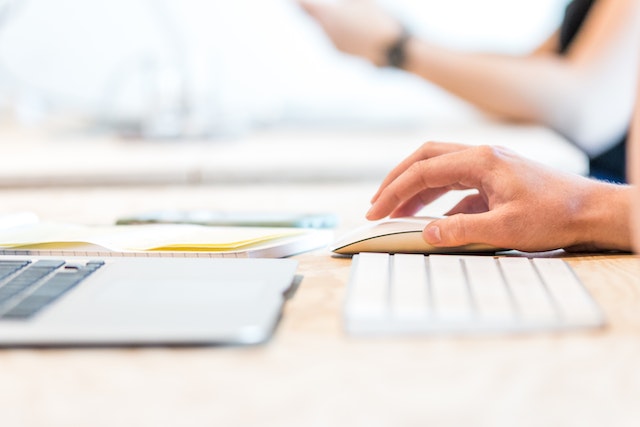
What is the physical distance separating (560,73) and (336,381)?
1566 millimetres

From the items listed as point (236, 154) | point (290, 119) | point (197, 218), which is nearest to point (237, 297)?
point (197, 218)

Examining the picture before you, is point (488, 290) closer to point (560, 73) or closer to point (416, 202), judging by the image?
point (416, 202)

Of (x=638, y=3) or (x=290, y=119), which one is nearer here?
(x=638, y=3)

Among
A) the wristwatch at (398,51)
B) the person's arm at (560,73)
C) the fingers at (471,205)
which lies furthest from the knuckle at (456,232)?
the wristwatch at (398,51)

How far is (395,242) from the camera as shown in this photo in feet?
2.67

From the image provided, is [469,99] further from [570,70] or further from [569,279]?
[569,279]

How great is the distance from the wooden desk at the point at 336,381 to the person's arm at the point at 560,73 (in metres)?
1.33

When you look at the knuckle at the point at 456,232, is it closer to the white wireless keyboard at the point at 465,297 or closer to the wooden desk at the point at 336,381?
the white wireless keyboard at the point at 465,297

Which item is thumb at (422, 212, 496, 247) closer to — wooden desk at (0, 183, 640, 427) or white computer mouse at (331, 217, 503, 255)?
white computer mouse at (331, 217, 503, 255)

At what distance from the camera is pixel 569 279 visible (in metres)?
0.68

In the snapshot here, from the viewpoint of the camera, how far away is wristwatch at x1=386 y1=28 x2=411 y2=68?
2.11 metres

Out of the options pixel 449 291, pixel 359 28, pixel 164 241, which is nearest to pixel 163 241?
pixel 164 241

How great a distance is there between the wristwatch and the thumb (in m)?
1.36

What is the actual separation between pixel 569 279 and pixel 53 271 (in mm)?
425
